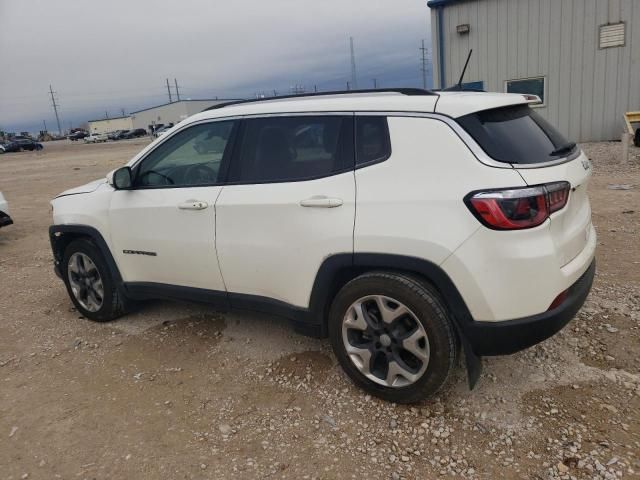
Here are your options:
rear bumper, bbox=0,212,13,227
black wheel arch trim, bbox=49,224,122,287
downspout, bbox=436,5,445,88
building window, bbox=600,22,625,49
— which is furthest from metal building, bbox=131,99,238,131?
black wheel arch trim, bbox=49,224,122,287

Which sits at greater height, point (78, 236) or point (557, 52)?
point (557, 52)

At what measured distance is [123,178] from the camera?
13.0 ft

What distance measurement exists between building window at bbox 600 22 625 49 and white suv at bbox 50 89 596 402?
12.7 metres

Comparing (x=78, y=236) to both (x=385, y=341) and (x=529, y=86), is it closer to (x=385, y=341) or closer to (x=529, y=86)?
(x=385, y=341)

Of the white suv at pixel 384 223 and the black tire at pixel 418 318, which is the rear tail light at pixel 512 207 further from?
the black tire at pixel 418 318

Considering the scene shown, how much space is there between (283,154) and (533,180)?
1556 millimetres

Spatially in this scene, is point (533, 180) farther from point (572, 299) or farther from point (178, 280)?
point (178, 280)

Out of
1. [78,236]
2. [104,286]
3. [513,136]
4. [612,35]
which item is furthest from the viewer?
[612,35]

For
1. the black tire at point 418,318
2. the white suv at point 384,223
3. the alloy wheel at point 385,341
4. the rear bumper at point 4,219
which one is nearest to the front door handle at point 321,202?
the white suv at point 384,223

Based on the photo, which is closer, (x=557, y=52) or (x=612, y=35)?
(x=612, y=35)

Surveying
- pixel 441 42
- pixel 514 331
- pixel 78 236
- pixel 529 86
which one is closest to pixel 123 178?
pixel 78 236

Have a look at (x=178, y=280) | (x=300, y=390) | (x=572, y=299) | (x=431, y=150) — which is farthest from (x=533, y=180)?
(x=178, y=280)

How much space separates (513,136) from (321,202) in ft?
3.72

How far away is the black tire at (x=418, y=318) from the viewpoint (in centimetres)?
277
